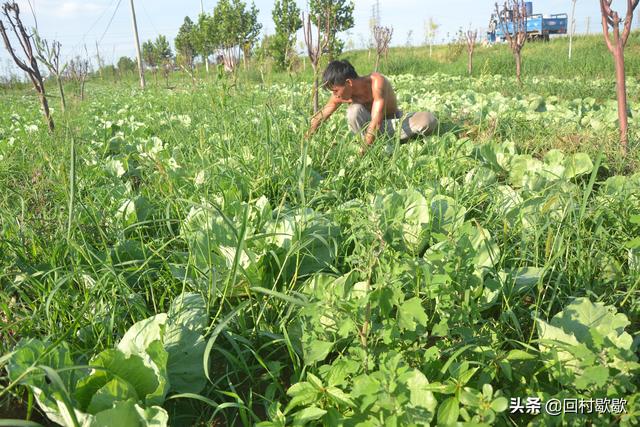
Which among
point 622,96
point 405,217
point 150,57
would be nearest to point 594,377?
point 405,217

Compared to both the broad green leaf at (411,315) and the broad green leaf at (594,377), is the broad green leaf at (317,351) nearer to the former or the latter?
the broad green leaf at (411,315)

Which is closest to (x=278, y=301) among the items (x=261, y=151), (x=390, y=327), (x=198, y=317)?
(x=198, y=317)

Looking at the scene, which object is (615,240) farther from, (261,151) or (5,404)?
(5,404)

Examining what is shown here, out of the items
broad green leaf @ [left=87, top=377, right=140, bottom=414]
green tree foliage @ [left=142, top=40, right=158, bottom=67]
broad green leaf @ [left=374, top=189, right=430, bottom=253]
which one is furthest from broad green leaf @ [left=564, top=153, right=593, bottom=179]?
green tree foliage @ [left=142, top=40, right=158, bottom=67]

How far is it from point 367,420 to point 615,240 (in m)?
1.32

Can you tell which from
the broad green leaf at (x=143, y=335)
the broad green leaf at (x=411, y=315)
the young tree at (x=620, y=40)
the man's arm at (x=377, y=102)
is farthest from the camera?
the man's arm at (x=377, y=102)

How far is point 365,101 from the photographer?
396 cm

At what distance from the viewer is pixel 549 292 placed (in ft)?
5.04

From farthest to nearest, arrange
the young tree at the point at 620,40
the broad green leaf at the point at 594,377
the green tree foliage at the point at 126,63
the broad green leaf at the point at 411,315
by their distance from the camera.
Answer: the green tree foliage at the point at 126,63, the young tree at the point at 620,40, the broad green leaf at the point at 411,315, the broad green leaf at the point at 594,377

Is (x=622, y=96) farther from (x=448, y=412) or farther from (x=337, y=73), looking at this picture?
(x=448, y=412)

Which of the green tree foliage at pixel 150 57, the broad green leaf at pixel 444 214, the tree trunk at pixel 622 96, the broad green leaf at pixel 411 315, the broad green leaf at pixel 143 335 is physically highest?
the green tree foliage at pixel 150 57

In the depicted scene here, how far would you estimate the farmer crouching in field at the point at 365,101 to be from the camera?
3.50m

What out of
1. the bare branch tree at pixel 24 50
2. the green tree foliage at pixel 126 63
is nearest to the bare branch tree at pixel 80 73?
the bare branch tree at pixel 24 50

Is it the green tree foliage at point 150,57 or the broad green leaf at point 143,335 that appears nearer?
the broad green leaf at point 143,335
